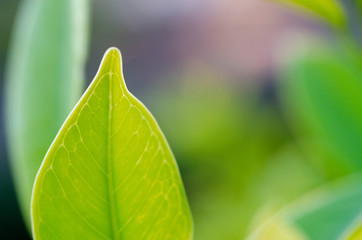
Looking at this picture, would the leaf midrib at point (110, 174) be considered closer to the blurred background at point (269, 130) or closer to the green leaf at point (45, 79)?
the green leaf at point (45, 79)

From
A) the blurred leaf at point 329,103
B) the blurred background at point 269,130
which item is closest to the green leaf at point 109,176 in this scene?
the blurred background at point 269,130

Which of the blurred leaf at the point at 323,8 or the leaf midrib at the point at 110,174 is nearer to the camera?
the leaf midrib at the point at 110,174

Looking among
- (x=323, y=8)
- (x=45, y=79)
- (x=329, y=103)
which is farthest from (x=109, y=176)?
(x=329, y=103)

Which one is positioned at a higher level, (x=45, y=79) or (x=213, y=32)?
(x=213, y=32)

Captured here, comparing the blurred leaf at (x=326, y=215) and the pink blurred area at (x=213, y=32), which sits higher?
the pink blurred area at (x=213, y=32)

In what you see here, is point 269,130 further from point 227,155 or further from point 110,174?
point 110,174

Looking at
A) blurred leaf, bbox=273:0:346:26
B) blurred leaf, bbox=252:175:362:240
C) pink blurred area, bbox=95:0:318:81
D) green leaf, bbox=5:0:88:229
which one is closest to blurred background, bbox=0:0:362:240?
blurred leaf, bbox=273:0:346:26
